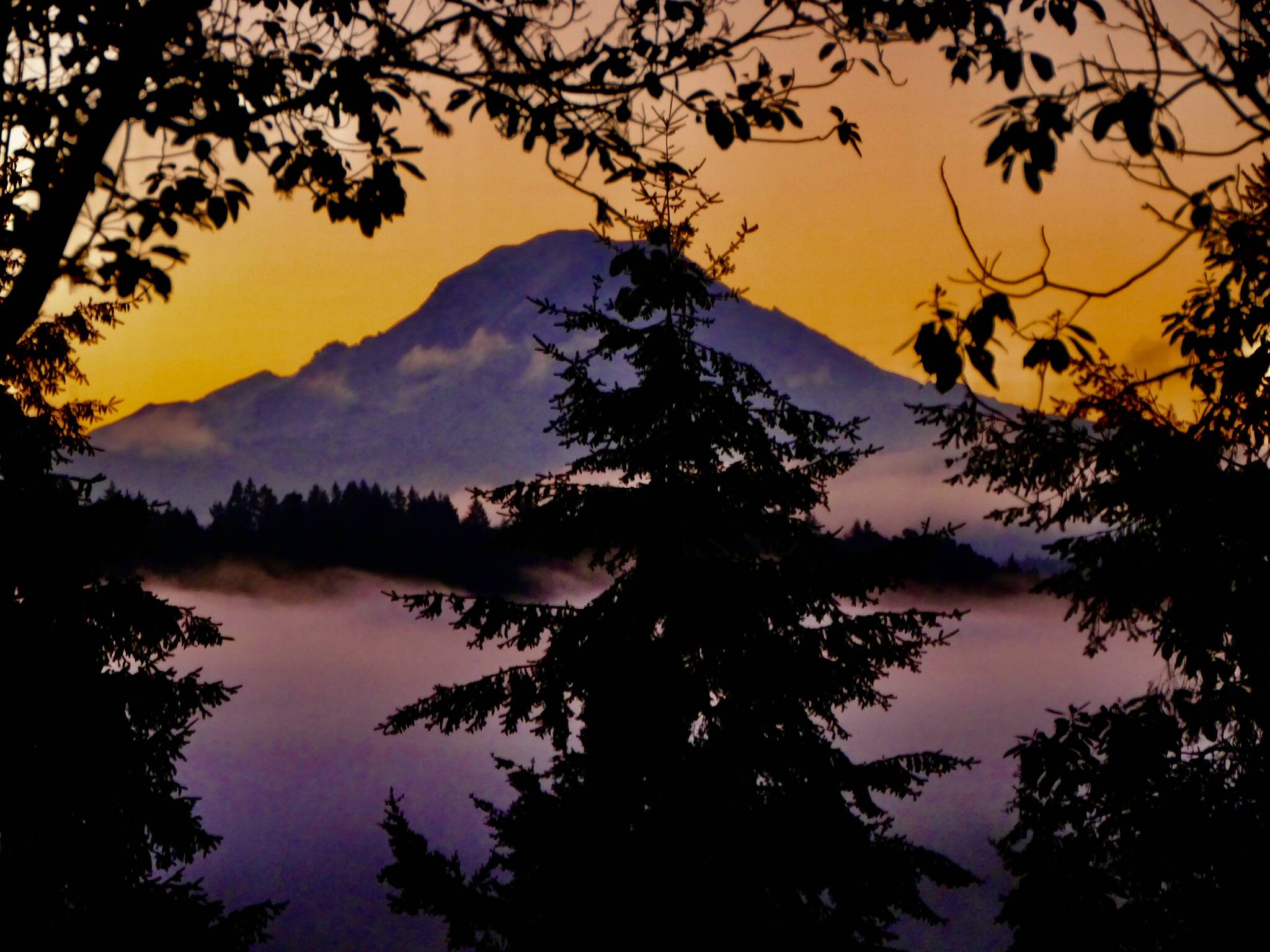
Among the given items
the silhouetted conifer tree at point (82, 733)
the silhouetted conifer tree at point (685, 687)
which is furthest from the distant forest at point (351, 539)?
the silhouetted conifer tree at point (685, 687)

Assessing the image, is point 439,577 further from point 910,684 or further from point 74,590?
point 910,684

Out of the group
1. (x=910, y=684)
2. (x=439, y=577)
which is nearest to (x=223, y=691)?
(x=439, y=577)

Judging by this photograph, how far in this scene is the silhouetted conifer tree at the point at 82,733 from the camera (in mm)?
8656

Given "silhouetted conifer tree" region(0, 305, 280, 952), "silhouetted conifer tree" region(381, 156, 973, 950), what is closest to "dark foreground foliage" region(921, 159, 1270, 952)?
"silhouetted conifer tree" region(381, 156, 973, 950)

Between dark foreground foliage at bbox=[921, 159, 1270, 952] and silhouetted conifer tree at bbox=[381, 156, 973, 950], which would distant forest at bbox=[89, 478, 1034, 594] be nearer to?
silhouetted conifer tree at bbox=[381, 156, 973, 950]

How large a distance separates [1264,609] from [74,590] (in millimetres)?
11054

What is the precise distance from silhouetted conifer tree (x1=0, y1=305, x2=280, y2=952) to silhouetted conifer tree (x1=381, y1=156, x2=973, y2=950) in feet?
8.69

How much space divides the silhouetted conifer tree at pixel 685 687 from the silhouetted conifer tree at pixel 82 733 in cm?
265

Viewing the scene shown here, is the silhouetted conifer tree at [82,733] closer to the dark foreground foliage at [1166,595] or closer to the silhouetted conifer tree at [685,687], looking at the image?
the silhouetted conifer tree at [685,687]

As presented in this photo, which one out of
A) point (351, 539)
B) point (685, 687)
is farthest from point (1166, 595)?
point (351, 539)

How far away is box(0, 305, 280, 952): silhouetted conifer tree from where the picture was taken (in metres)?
8.66

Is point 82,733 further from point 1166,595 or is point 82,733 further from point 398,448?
point 398,448

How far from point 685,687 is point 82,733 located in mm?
6593

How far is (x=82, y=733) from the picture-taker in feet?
29.3
